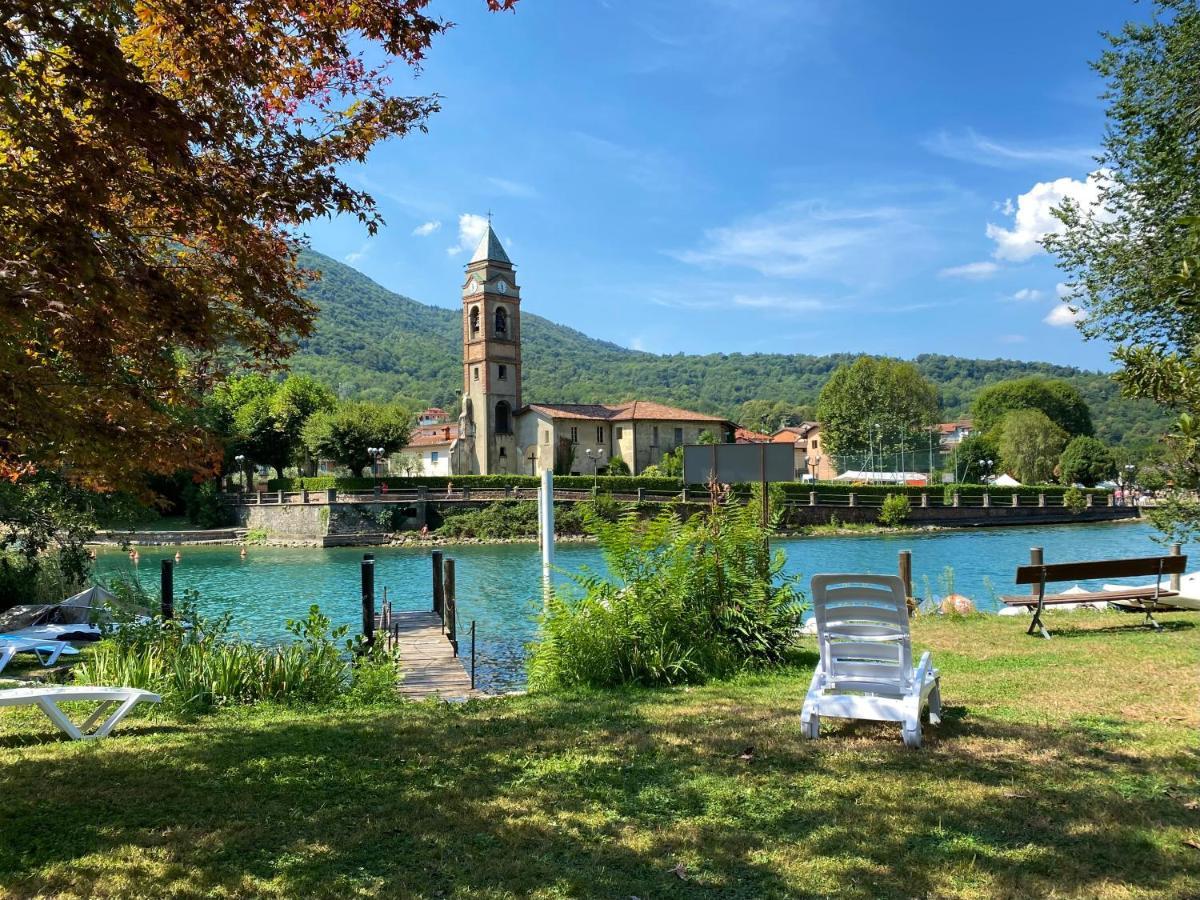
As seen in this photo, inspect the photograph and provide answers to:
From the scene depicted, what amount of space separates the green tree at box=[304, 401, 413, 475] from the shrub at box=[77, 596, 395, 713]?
42076 mm

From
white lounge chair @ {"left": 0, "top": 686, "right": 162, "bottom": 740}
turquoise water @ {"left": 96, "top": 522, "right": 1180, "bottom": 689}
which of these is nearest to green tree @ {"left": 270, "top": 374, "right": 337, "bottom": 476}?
turquoise water @ {"left": 96, "top": 522, "right": 1180, "bottom": 689}

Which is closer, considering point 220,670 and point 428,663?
point 220,670

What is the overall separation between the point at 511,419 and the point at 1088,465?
156ft

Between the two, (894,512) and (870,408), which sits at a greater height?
(870,408)

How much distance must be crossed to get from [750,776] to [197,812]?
271 cm

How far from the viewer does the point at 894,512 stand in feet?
169

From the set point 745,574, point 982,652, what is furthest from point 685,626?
point 982,652

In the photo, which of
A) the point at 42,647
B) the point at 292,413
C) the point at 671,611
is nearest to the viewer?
the point at 671,611

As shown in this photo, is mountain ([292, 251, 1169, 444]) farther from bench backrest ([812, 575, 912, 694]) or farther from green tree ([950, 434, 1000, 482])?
bench backrest ([812, 575, 912, 694])

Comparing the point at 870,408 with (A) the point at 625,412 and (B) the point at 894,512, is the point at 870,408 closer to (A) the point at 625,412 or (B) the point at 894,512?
(A) the point at 625,412

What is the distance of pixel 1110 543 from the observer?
38.2 m

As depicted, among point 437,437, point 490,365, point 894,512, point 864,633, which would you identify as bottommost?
point 894,512

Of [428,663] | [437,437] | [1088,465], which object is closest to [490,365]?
[437,437]

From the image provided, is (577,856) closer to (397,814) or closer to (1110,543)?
(397,814)
